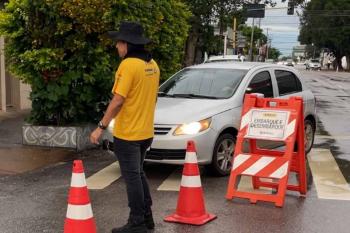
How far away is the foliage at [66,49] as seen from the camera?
32.5 ft

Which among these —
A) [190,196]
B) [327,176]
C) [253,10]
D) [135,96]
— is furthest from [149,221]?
[253,10]

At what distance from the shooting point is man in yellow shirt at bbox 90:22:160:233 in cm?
502

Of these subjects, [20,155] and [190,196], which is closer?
[190,196]

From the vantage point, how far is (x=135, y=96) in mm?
5078

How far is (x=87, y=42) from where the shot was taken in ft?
33.4

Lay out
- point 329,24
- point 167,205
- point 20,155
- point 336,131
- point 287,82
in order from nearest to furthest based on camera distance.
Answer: point 167,205, point 20,155, point 287,82, point 336,131, point 329,24

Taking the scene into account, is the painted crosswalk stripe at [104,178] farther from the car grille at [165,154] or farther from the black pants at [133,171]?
the black pants at [133,171]

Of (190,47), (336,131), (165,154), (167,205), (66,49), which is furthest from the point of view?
(190,47)

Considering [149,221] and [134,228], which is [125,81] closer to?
[134,228]

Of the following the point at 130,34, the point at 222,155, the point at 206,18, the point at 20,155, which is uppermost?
the point at 206,18

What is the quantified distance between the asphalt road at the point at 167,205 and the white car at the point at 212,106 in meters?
0.42

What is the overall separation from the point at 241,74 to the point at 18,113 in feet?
26.4

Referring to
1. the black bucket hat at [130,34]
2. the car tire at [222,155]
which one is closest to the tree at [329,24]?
the car tire at [222,155]

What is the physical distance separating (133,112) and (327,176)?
404 cm
